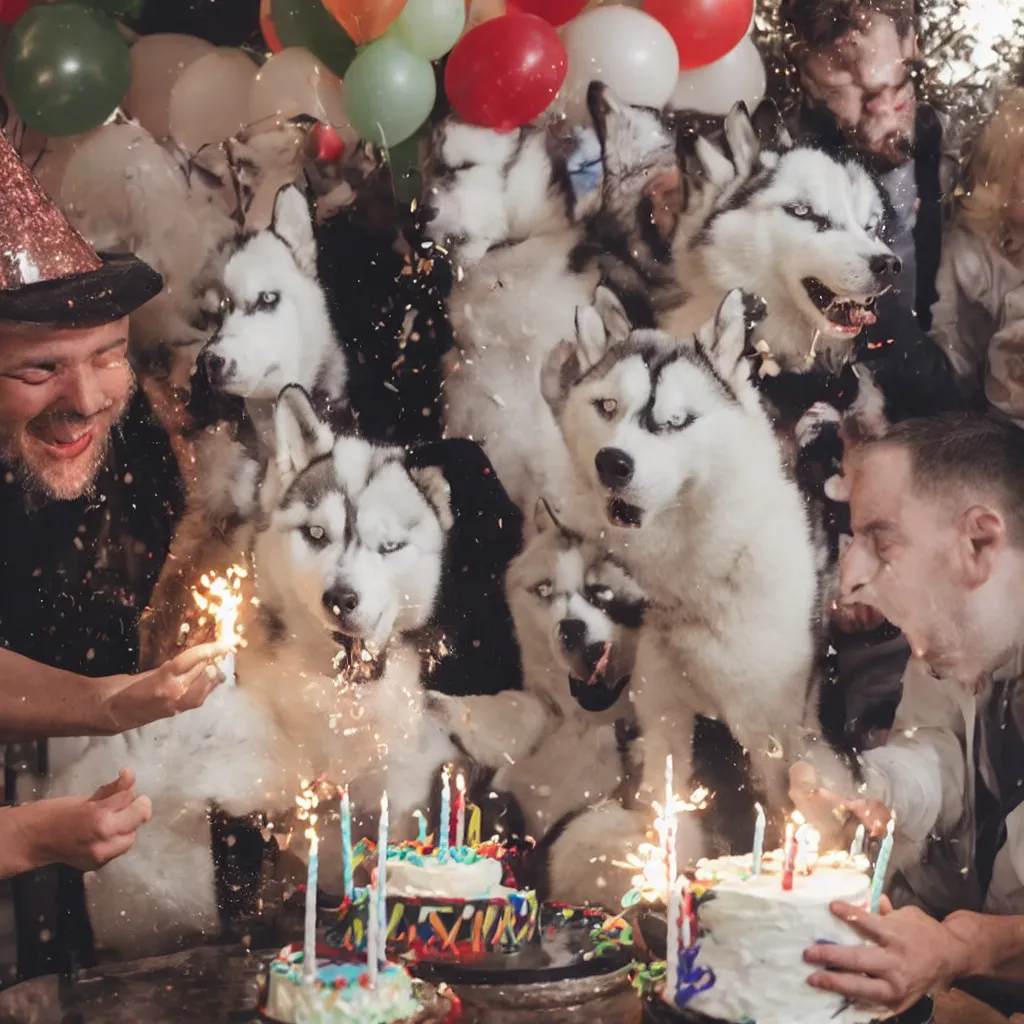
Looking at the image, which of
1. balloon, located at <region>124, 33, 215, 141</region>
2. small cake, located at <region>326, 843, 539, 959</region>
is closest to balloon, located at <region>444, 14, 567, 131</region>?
balloon, located at <region>124, 33, 215, 141</region>

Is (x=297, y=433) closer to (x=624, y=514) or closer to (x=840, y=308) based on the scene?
(x=624, y=514)

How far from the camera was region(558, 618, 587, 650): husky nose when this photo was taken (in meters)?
2.25

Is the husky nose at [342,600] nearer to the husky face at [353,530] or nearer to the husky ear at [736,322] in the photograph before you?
the husky face at [353,530]

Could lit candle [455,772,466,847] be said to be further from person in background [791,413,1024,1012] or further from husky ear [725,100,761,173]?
husky ear [725,100,761,173]

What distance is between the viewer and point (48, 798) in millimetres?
2340

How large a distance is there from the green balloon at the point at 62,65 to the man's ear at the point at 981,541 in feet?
5.20

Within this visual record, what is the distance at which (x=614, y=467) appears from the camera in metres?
2.19

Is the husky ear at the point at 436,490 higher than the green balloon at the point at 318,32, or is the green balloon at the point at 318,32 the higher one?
the green balloon at the point at 318,32

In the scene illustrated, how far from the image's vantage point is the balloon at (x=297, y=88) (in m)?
2.15

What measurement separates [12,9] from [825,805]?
1890 millimetres

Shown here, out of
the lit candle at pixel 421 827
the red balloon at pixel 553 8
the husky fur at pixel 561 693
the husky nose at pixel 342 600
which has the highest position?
the red balloon at pixel 553 8

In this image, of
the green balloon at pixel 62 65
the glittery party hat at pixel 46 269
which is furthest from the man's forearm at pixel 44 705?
the green balloon at pixel 62 65

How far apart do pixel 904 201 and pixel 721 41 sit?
397 mm

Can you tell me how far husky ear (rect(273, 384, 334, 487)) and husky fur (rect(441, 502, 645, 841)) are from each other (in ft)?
1.31
